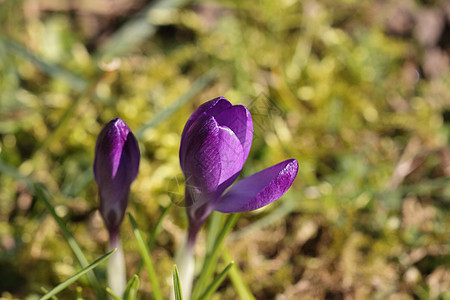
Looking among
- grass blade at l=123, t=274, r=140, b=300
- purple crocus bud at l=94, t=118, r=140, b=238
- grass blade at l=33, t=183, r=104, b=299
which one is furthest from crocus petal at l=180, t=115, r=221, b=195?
grass blade at l=33, t=183, r=104, b=299

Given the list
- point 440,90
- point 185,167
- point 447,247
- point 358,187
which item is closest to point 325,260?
point 358,187

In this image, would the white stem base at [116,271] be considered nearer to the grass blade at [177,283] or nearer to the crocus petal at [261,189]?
the grass blade at [177,283]

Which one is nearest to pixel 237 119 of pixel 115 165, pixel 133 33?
pixel 115 165

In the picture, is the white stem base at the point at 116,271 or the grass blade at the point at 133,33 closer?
the white stem base at the point at 116,271

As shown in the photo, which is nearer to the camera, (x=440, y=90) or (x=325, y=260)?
(x=325, y=260)

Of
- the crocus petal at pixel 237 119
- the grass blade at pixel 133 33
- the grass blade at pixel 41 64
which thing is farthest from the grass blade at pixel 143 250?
the grass blade at pixel 133 33

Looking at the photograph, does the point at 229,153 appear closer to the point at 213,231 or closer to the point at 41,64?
the point at 213,231

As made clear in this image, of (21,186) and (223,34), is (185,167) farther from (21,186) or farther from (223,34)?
(223,34)
